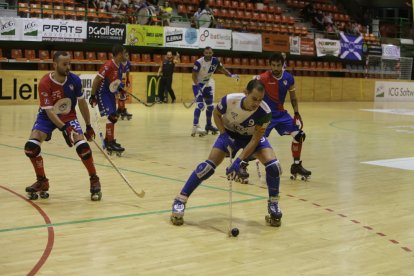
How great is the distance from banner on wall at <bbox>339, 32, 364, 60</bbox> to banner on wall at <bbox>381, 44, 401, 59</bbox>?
1956 millimetres

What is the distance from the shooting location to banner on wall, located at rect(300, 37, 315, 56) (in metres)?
32.2

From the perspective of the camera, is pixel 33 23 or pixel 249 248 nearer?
pixel 249 248

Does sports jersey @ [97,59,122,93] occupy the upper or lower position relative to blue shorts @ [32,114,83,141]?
upper

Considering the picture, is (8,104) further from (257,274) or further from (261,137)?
(257,274)

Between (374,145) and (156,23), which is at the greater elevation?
(156,23)

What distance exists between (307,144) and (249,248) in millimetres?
8959

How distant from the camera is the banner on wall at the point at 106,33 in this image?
976 inches

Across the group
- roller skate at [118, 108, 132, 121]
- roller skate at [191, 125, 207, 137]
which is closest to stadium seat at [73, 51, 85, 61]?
roller skate at [118, 108, 132, 121]

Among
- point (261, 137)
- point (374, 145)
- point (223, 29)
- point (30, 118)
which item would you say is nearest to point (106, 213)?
point (261, 137)

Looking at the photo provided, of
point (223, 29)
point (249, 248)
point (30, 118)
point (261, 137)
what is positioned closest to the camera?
point (249, 248)

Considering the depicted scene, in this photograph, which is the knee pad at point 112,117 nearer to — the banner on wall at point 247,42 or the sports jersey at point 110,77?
the sports jersey at point 110,77

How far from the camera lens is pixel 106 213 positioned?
7.57 metres

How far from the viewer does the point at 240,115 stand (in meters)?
7.06

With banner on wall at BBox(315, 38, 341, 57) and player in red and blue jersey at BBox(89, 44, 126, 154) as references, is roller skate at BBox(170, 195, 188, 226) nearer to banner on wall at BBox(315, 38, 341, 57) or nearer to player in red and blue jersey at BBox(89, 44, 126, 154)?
player in red and blue jersey at BBox(89, 44, 126, 154)
